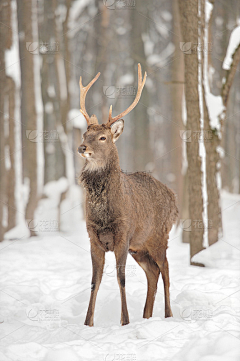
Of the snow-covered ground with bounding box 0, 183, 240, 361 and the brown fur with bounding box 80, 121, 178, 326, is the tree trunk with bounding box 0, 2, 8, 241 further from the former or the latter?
the brown fur with bounding box 80, 121, 178, 326

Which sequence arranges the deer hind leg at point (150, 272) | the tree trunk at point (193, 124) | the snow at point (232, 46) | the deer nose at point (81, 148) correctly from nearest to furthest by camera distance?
the deer nose at point (81, 148) < the deer hind leg at point (150, 272) < the tree trunk at point (193, 124) < the snow at point (232, 46)

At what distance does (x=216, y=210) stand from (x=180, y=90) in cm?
432

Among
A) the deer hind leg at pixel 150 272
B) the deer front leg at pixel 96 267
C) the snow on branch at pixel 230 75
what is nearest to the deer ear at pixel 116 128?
the deer front leg at pixel 96 267

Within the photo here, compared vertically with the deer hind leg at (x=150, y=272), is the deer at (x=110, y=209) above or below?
above

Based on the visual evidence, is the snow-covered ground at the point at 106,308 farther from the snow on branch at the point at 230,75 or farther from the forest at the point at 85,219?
the snow on branch at the point at 230,75

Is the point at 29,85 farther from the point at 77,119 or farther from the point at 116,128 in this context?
the point at 116,128

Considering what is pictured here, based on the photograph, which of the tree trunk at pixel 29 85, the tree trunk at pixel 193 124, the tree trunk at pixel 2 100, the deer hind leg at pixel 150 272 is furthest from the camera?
the tree trunk at pixel 29 85

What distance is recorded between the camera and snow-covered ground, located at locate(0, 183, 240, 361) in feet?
11.6

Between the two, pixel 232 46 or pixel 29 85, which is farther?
pixel 29 85

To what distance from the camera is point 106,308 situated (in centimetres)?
545

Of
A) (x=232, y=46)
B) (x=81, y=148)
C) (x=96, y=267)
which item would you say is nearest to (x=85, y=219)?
(x=96, y=267)

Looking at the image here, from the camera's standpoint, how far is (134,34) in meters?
14.8

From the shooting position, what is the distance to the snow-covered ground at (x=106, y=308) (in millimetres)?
3535

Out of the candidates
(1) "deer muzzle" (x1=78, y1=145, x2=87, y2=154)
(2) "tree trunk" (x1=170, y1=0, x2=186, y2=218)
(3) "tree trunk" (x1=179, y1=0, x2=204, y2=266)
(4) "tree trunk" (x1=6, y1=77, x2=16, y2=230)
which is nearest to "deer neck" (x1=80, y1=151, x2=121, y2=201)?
(1) "deer muzzle" (x1=78, y1=145, x2=87, y2=154)
